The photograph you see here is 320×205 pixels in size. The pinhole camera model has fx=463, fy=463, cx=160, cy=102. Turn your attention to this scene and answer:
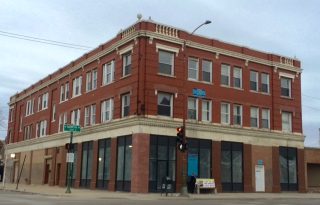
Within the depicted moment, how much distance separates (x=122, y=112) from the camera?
38.8 metres

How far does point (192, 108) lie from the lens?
3956 cm

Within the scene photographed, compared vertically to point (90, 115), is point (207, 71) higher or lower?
higher

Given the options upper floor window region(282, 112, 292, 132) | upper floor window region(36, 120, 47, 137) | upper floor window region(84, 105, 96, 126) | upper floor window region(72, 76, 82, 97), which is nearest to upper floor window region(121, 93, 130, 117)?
upper floor window region(84, 105, 96, 126)

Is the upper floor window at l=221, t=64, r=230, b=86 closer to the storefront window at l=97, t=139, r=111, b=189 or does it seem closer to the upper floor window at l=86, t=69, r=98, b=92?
the storefront window at l=97, t=139, r=111, b=189

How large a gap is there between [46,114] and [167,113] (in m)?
23.6

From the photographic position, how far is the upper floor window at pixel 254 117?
43.6 meters

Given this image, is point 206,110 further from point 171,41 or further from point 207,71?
point 171,41

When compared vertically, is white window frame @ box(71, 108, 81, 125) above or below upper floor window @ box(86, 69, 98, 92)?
below

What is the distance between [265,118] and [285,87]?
4.46 metres

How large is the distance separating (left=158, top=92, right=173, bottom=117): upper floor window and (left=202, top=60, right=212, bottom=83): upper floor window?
4.54m

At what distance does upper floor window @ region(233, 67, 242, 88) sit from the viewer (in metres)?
43.0

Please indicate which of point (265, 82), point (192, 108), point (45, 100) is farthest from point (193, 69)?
point (45, 100)

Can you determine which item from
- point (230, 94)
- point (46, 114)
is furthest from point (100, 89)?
point (46, 114)

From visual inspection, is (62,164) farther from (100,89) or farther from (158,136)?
(158,136)
